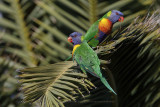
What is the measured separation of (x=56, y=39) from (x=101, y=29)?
2.16 feet

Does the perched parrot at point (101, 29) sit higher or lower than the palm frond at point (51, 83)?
higher

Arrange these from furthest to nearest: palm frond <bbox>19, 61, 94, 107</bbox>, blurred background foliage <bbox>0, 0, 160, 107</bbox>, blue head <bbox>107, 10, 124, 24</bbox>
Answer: blue head <bbox>107, 10, 124, 24</bbox>
blurred background foliage <bbox>0, 0, 160, 107</bbox>
palm frond <bbox>19, 61, 94, 107</bbox>

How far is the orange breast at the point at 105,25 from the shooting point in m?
2.13

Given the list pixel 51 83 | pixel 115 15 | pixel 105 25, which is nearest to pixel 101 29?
pixel 105 25

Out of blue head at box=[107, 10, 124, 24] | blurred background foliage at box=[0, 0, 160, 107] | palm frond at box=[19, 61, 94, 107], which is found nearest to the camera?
palm frond at box=[19, 61, 94, 107]

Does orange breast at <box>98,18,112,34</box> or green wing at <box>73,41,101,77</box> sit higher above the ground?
orange breast at <box>98,18,112,34</box>

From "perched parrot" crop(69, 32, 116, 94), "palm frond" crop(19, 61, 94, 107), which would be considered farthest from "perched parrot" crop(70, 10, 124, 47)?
"palm frond" crop(19, 61, 94, 107)

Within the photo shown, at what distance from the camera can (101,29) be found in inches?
84.4

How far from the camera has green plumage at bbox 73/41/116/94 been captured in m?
1.40

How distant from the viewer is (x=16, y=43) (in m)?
2.86

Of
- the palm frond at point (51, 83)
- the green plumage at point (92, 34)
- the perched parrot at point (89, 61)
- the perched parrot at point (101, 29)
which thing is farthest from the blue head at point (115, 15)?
the palm frond at point (51, 83)

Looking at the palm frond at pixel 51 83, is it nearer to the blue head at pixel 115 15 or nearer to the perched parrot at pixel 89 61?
the perched parrot at pixel 89 61

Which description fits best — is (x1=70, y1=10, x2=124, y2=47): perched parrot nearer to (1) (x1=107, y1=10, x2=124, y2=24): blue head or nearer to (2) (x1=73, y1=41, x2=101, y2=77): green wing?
(1) (x1=107, y1=10, x2=124, y2=24): blue head

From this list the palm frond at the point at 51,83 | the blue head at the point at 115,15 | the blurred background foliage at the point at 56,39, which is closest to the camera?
the palm frond at the point at 51,83
